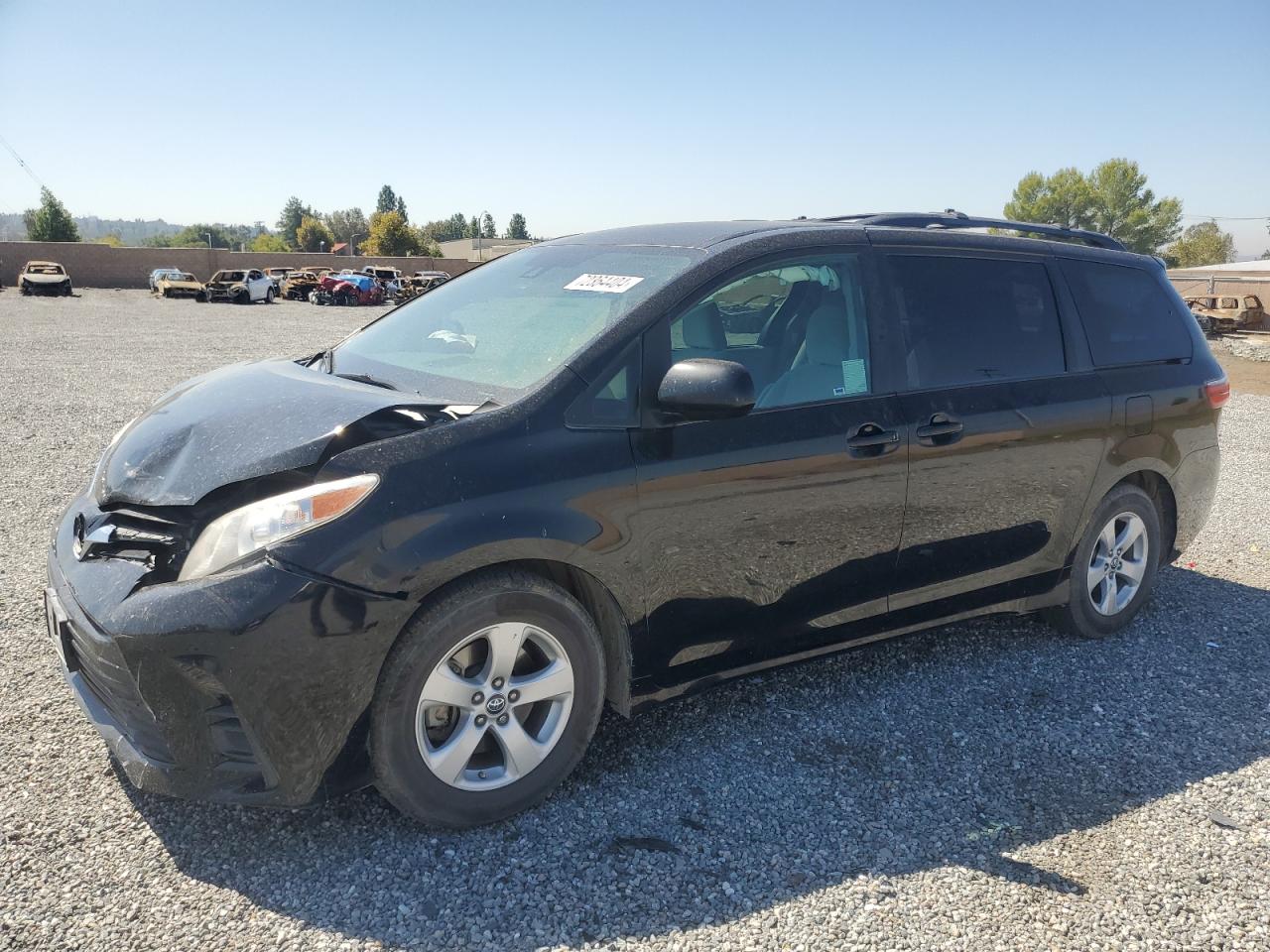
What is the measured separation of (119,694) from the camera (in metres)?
2.62

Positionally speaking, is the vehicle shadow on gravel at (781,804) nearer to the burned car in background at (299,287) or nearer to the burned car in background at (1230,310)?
the burned car in background at (1230,310)

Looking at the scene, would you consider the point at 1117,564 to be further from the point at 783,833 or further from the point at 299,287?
the point at 299,287

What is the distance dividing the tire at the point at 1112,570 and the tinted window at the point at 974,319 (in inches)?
33.1

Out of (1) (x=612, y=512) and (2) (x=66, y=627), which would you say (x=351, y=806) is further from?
(1) (x=612, y=512)

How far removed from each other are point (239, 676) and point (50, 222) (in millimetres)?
83365

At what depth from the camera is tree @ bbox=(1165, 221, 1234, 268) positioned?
88312mm

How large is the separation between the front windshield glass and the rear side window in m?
2.18

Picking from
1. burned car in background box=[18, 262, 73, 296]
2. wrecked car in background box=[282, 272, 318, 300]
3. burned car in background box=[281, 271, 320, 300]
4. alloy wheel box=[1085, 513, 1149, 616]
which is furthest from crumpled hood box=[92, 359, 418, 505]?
burned car in background box=[18, 262, 73, 296]

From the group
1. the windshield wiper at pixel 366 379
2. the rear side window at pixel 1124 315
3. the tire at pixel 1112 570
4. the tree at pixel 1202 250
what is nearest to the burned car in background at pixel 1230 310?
the rear side window at pixel 1124 315

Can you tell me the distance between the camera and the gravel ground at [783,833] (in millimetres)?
2512

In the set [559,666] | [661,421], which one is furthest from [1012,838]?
[661,421]

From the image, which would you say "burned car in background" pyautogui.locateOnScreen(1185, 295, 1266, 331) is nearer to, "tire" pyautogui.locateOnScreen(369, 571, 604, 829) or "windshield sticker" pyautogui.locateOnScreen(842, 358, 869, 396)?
"windshield sticker" pyautogui.locateOnScreen(842, 358, 869, 396)

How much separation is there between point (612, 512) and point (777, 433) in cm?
73

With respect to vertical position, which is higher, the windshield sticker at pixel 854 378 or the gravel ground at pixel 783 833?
the windshield sticker at pixel 854 378
